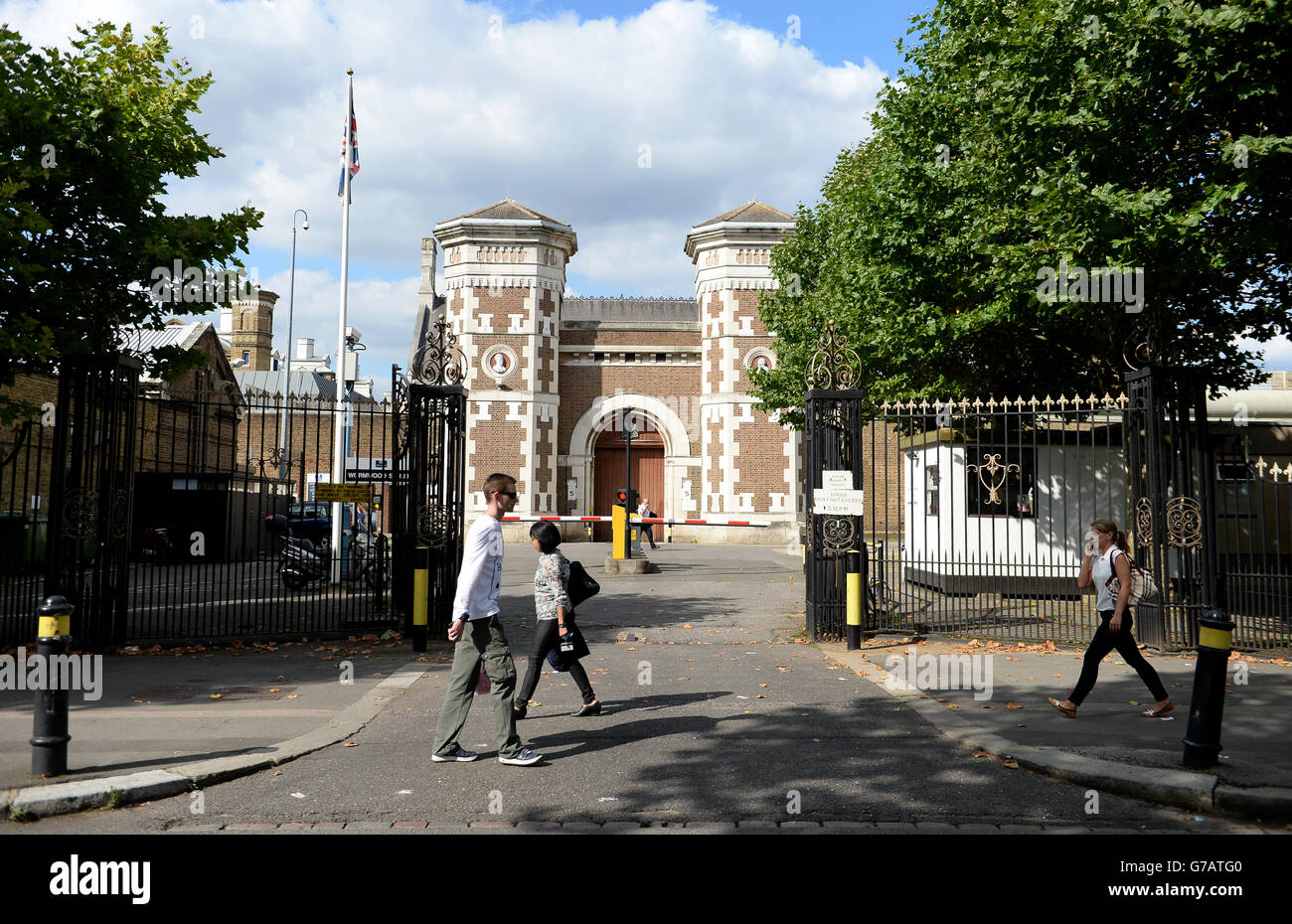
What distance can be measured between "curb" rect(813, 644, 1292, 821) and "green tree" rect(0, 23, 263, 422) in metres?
9.43

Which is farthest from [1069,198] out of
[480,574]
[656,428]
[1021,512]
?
[656,428]

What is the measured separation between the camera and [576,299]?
41875mm

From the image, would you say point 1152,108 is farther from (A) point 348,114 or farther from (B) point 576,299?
(B) point 576,299

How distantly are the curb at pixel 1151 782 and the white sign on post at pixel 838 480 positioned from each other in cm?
452

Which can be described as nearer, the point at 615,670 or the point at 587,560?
the point at 615,670

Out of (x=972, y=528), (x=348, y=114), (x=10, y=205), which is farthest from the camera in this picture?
(x=348, y=114)

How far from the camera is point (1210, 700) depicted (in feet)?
17.5

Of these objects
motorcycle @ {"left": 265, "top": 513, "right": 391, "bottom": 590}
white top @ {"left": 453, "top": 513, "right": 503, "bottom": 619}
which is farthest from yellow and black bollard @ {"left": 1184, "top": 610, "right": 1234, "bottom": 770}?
motorcycle @ {"left": 265, "top": 513, "right": 391, "bottom": 590}

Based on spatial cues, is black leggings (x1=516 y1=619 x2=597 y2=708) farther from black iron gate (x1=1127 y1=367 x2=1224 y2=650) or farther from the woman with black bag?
black iron gate (x1=1127 y1=367 x2=1224 y2=650)

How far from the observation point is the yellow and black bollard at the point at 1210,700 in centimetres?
536

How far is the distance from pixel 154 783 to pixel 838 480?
7.65 metres

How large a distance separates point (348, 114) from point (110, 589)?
1192cm

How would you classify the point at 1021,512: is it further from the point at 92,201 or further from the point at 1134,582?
the point at 92,201
